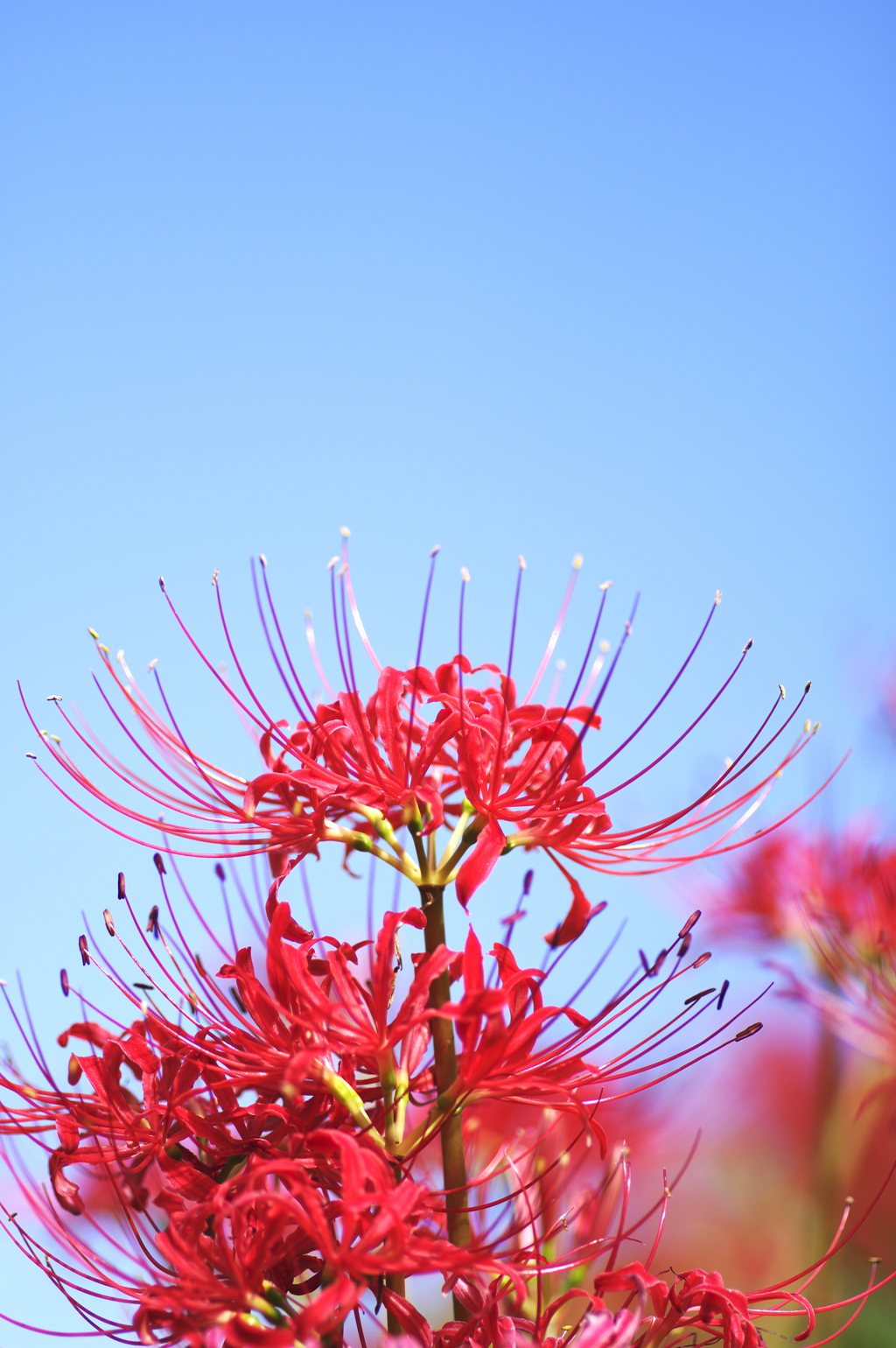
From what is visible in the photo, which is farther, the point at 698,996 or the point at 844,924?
the point at 844,924

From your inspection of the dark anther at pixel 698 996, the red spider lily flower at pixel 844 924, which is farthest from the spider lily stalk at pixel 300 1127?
the red spider lily flower at pixel 844 924

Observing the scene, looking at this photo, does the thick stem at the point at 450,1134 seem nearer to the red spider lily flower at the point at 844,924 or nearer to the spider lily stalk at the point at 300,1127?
the spider lily stalk at the point at 300,1127

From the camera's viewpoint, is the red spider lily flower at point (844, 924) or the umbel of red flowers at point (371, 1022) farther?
the red spider lily flower at point (844, 924)

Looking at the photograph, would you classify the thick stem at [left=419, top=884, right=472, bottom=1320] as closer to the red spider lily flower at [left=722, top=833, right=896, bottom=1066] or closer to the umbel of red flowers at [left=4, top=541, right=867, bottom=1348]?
the umbel of red flowers at [left=4, top=541, right=867, bottom=1348]

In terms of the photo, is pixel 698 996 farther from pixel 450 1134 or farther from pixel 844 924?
pixel 844 924

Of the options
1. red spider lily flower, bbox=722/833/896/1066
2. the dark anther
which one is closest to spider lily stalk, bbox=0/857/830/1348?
the dark anther

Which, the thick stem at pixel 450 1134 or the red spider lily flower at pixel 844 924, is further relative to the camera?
the red spider lily flower at pixel 844 924

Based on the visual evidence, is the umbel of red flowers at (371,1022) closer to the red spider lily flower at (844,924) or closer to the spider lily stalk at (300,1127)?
the spider lily stalk at (300,1127)

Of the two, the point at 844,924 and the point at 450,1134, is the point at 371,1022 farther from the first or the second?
the point at 844,924

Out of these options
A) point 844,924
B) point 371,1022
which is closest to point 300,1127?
point 371,1022

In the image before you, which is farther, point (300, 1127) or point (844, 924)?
point (844, 924)

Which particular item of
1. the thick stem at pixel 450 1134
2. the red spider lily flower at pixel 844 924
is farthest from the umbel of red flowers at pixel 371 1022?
the red spider lily flower at pixel 844 924
